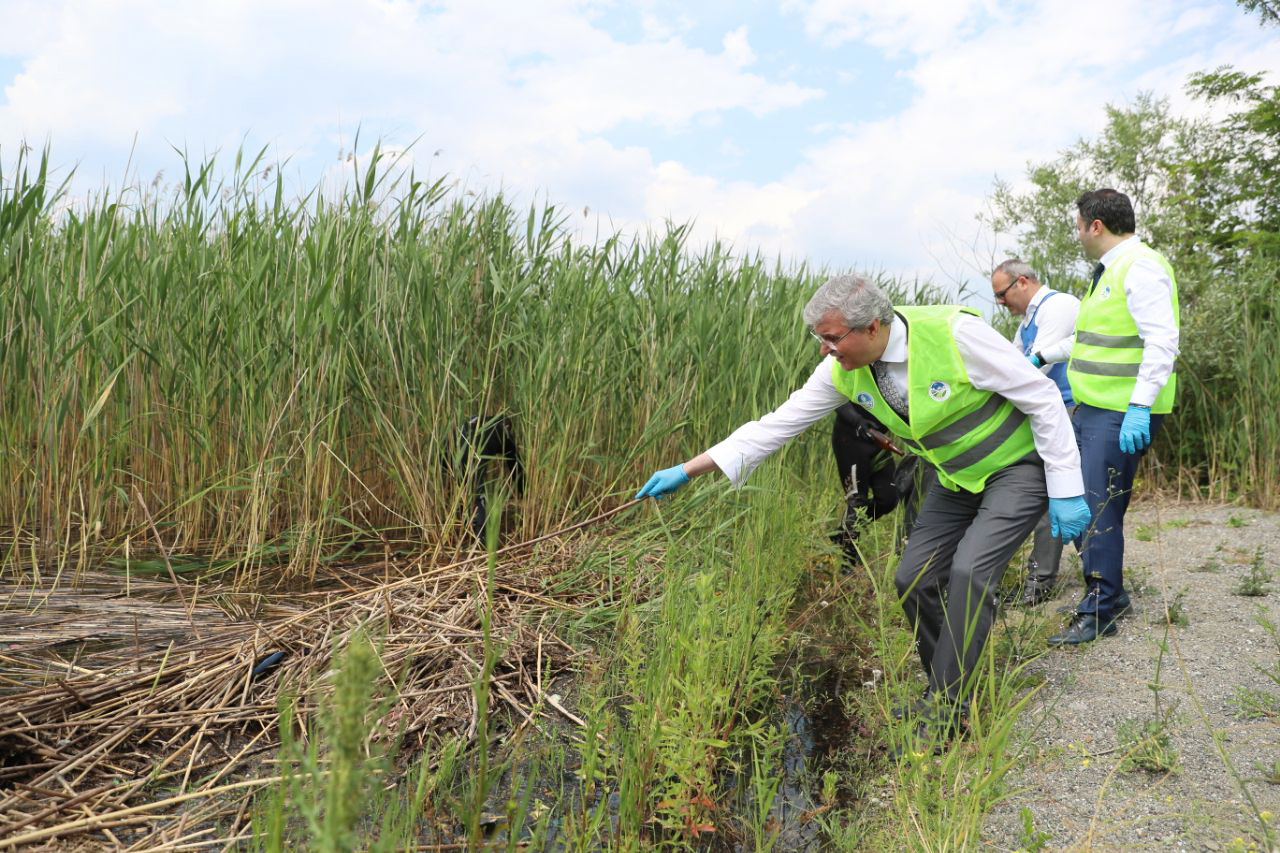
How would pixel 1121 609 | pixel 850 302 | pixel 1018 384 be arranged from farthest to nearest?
pixel 1121 609
pixel 1018 384
pixel 850 302

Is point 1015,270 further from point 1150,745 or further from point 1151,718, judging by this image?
point 1150,745

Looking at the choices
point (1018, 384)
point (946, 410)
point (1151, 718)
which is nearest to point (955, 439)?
point (946, 410)

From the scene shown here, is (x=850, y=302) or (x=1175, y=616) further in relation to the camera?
(x=1175, y=616)

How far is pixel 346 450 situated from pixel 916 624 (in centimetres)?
230

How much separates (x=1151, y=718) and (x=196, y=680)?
297cm

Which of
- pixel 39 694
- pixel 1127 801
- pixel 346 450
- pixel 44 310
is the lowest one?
pixel 1127 801

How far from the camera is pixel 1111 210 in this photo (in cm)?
384

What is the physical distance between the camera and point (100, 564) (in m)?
3.63

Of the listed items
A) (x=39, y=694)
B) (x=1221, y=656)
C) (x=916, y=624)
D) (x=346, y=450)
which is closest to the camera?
(x=39, y=694)

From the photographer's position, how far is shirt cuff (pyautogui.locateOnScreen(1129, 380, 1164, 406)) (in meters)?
3.56

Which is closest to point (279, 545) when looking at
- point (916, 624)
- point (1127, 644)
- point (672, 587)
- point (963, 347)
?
point (672, 587)

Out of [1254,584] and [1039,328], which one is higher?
[1039,328]

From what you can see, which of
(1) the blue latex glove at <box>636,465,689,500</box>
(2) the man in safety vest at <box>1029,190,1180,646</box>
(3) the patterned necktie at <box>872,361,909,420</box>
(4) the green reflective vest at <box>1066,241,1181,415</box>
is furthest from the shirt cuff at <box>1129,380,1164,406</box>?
(1) the blue latex glove at <box>636,465,689,500</box>

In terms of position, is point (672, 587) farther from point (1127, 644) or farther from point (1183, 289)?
point (1183, 289)
